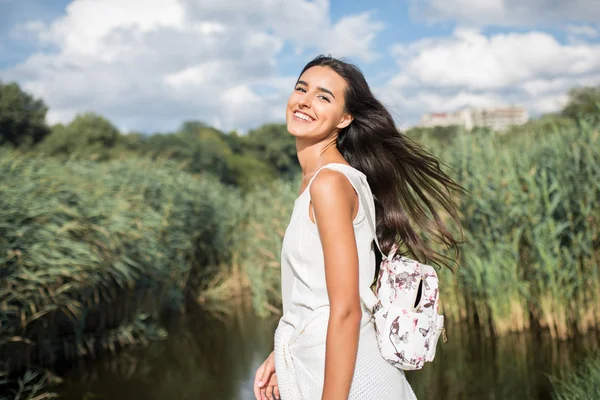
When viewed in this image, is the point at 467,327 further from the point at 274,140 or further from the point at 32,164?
the point at 274,140

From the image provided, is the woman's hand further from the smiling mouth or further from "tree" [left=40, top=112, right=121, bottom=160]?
"tree" [left=40, top=112, right=121, bottom=160]

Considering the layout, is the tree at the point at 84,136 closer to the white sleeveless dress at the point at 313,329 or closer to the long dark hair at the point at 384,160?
the long dark hair at the point at 384,160

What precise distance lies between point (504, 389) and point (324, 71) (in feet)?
11.8

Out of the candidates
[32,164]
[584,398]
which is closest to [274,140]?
[32,164]

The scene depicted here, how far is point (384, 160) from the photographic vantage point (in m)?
2.01

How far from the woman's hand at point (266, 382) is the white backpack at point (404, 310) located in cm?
46

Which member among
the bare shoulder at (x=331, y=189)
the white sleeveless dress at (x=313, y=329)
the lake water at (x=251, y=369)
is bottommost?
the lake water at (x=251, y=369)

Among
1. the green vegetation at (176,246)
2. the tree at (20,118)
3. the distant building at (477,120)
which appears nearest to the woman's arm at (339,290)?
the green vegetation at (176,246)

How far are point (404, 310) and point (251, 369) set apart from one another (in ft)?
14.3

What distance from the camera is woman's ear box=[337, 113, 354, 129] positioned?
1886 millimetres

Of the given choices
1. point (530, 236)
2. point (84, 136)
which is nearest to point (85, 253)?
point (530, 236)

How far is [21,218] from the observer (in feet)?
15.9

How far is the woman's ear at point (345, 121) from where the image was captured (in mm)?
1886

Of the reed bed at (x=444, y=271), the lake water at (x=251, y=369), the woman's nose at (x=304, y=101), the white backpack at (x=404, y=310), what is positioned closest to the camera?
the white backpack at (x=404, y=310)
